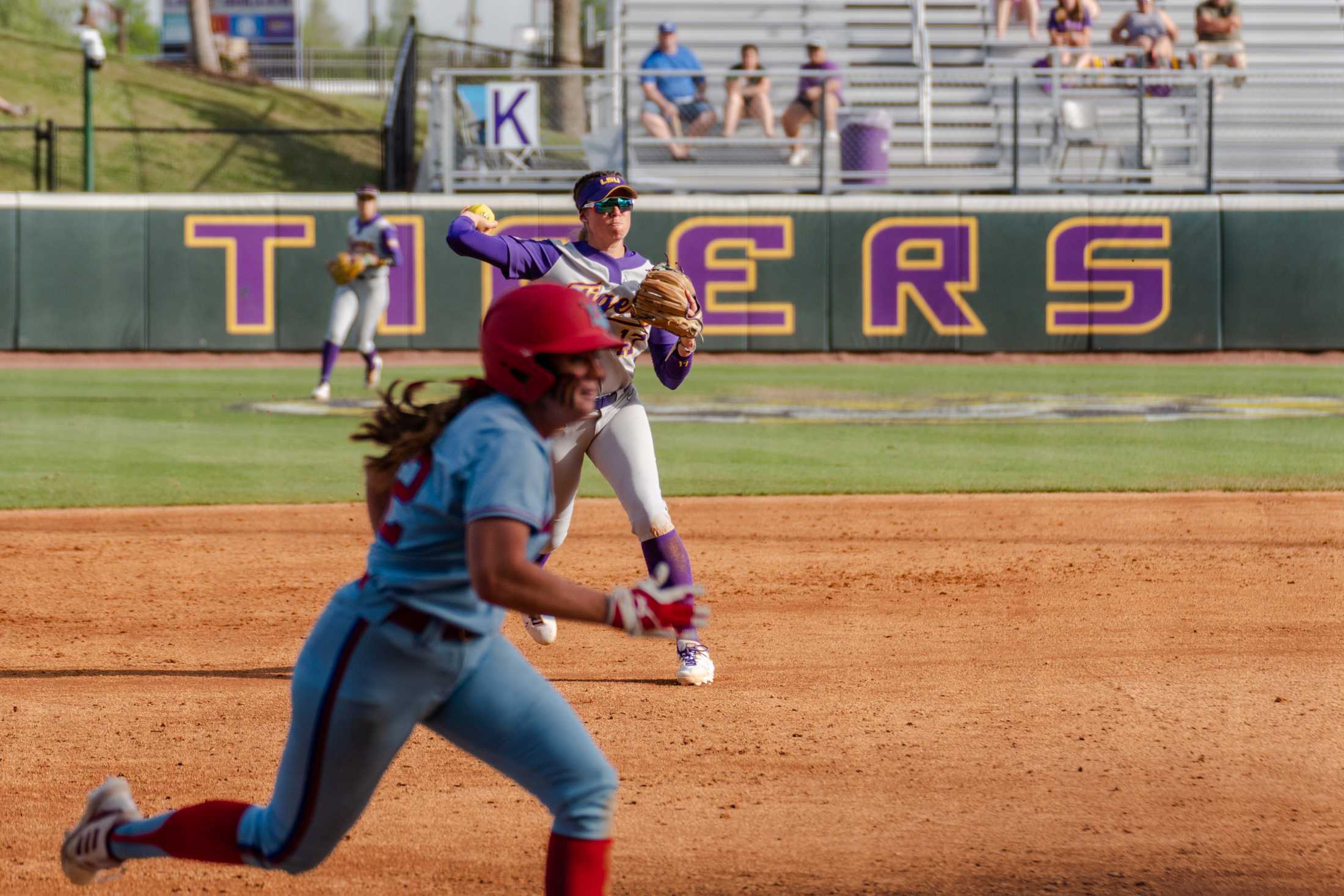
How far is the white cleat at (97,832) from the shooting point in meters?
3.51

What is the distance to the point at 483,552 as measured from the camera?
2.96m

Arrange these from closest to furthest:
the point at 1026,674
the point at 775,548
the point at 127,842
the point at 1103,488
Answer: the point at 127,842, the point at 1026,674, the point at 775,548, the point at 1103,488

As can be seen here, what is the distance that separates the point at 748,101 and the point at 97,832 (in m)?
21.2

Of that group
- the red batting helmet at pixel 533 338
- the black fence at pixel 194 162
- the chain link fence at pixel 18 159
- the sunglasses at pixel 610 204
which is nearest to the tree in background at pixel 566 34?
the black fence at pixel 194 162

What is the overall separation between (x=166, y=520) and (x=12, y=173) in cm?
2534

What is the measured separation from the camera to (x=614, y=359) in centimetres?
598

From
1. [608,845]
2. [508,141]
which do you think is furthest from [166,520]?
[508,141]

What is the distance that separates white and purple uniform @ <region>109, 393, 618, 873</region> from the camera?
307 centimetres

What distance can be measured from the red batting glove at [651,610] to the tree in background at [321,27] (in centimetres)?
10277

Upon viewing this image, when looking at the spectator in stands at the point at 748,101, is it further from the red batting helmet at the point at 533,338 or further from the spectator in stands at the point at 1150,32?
the red batting helmet at the point at 533,338

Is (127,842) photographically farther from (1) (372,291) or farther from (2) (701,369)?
(2) (701,369)

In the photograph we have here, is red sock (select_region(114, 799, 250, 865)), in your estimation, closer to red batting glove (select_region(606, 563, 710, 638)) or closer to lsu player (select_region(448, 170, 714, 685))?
red batting glove (select_region(606, 563, 710, 638))

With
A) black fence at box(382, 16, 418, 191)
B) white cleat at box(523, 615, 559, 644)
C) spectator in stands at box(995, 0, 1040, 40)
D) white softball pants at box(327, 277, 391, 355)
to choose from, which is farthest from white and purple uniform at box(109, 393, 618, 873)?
spectator in stands at box(995, 0, 1040, 40)

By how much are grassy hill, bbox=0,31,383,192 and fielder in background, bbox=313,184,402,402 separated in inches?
589
